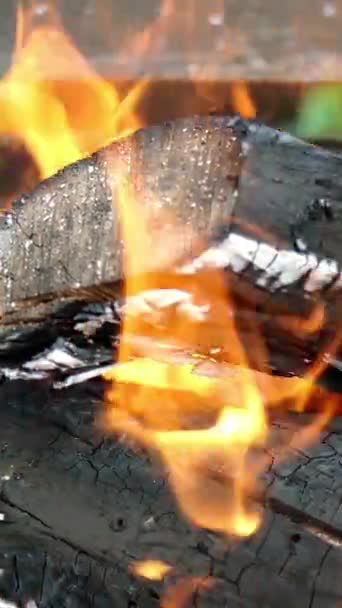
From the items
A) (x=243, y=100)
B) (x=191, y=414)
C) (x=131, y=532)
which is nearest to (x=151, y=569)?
(x=131, y=532)

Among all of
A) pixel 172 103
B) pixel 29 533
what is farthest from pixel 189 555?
pixel 172 103

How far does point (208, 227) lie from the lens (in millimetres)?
903

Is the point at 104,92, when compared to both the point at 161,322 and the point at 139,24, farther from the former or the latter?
the point at 161,322

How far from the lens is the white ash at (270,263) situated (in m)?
0.87

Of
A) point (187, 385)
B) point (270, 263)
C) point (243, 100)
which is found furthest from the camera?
point (243, 100)

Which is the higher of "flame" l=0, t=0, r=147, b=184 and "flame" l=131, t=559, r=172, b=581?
"flame" l=0, t=0, r=147, b=184

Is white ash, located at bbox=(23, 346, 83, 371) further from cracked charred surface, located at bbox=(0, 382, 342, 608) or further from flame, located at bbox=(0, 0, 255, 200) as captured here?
flame, located at bbox=(0, 0, 255, 200)

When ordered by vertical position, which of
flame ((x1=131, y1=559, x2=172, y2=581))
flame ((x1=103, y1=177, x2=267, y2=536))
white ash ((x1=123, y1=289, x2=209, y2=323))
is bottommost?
flame ((x1=131, y1=559, x2=172, y2=581))

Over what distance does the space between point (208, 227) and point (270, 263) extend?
72mm

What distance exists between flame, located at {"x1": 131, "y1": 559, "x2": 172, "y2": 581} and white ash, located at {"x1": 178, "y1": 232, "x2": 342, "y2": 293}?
29 cm

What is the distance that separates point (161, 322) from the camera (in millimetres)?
969

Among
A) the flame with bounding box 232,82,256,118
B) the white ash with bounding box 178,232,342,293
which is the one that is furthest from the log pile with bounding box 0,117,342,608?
the flame with bounding box 232,82,256,118

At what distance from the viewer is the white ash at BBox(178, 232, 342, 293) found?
34.4 inches

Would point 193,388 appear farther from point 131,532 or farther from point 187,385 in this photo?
point 131,532
